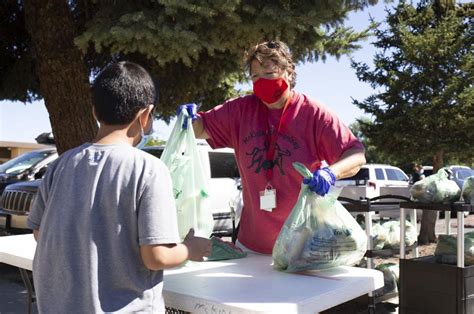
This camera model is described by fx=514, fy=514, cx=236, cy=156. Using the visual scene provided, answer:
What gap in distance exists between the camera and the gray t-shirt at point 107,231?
53.9 inches

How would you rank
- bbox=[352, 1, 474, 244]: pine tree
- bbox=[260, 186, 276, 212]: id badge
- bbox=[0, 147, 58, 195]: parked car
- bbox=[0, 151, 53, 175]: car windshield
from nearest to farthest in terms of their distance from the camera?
bbox=[260, 186, 276, 212]: id badge < bbox=[0, 147, 58, 195]: parked car < bbox=[0, 151, 53, 175]: car windshield < bbox=[352, 1, 474, 244]: pine tree

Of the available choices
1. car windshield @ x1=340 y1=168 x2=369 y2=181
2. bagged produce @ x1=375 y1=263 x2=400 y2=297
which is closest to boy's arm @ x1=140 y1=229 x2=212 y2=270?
bagged produce @ x1=375 y1=263 x2=400 y2=297

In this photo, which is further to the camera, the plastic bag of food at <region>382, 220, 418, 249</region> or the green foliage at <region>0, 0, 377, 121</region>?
the green foliage at <region>0, 0, 377, 121</region>

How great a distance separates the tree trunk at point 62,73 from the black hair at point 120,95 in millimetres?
4486

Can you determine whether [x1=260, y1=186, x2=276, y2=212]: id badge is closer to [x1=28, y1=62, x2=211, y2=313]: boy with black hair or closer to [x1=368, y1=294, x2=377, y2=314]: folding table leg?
[x1=28, y1=62, x2=211, y2=313]: boy with black hair

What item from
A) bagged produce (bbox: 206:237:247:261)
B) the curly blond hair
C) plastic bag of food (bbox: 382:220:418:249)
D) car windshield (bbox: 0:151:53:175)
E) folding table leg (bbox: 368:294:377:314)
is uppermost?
the curly blond hair

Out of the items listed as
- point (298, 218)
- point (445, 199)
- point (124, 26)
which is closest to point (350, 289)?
point (298, 218)

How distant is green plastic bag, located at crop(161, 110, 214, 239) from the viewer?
2.07 m

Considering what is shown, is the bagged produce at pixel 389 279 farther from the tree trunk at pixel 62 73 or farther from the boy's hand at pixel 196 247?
the boy's hand at pixel 196 247

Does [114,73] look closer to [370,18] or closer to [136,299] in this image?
[136,299]

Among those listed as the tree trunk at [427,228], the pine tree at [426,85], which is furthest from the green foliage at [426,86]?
the tree trunk at [427,228]

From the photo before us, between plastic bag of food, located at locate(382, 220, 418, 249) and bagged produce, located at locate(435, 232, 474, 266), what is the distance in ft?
3.13

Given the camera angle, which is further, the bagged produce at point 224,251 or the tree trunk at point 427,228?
the tree trunk at point 427,228

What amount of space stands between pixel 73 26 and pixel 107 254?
510 cm
